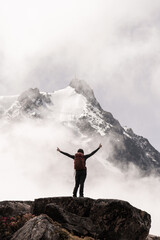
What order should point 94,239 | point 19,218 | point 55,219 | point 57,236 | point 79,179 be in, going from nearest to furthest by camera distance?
→ point 57,236 < point 94,239 < point 55,219 < point 19,218 < point 79,179

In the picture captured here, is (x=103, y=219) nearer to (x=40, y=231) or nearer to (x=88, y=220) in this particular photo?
(x=88, y=220)

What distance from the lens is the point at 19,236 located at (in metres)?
12.3

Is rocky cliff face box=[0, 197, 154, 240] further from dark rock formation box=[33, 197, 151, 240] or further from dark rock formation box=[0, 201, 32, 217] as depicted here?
dark rock formation box=[0, 201, 32, 217]

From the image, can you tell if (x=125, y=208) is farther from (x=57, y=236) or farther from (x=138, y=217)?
(x=57, y=236)

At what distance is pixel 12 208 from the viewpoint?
16.7 m

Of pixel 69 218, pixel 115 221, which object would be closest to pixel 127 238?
pixel 115 221

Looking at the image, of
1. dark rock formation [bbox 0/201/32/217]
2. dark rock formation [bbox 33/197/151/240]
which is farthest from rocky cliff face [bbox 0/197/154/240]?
dark rock formation [bbox 0/201/32/217]

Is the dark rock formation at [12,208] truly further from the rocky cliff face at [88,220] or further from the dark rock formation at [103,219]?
the dark rock formation at [103,219]

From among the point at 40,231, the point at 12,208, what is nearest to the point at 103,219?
the point at 40,231

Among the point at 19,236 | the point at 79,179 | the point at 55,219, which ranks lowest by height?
the point at 19,236

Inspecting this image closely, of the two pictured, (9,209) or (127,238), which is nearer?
(127,238)

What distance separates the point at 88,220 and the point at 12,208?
4.74 meters

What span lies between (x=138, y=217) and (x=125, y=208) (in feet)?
3.06

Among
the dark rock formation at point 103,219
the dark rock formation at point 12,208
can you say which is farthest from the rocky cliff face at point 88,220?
the dark rock formation at point 12,208
